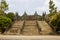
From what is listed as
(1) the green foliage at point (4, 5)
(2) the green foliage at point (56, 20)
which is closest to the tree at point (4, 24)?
(2) the green foliage at point (56, 20)

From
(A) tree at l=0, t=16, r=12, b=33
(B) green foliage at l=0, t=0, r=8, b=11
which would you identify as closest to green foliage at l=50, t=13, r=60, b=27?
(A) tree at l=0, t=16, r=12, b=33

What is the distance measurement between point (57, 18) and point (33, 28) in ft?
17.9

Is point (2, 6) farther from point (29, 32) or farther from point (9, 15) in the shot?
point (29, 32)

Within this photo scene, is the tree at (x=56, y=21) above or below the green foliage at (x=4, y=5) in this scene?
below

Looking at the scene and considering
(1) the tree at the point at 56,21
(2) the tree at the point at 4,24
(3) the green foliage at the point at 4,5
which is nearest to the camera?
(1) the tree at the point at 56,21

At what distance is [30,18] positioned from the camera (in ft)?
250

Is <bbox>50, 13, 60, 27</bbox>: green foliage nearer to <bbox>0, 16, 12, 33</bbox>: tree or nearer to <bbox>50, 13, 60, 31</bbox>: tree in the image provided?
<bbox>50, 13, 60, 31</bbox>: tree

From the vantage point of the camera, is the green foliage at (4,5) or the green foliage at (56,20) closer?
the green foliage at (56,20)

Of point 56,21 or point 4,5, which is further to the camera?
point 4,5

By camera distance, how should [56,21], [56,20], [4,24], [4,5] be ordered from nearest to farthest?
1. [56,20]
2. [56,21]
3. [4,24]
4. [4,5]

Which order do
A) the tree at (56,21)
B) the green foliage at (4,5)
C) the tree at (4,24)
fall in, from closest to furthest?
the tree at (56,21) → the tree at (4,24) → the green foliage at (4,5)

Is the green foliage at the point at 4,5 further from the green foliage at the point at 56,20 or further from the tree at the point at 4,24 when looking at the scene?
the green foliage at the point at 56,20

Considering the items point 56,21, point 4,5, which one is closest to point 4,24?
point 56,21

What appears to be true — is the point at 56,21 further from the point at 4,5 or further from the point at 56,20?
the point at 4,5
